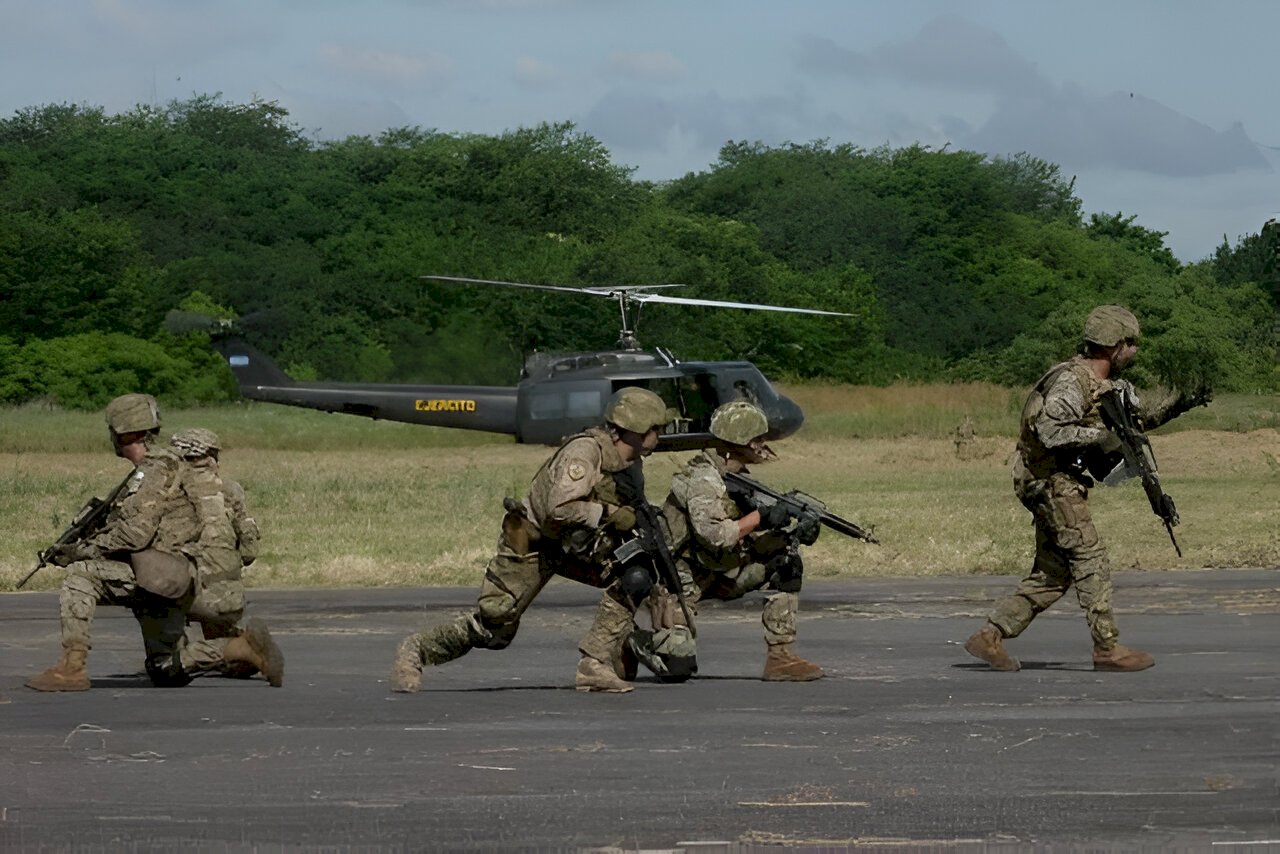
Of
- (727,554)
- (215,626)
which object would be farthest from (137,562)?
(727,554)

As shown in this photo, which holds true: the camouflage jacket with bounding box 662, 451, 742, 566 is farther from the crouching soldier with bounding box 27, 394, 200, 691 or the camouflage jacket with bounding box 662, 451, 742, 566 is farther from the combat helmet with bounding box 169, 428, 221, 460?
the combat helmet with bounding box 169, 428, 221, 460

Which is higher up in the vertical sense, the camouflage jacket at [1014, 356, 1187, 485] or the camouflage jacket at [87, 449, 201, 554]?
the camouflage jacket at [1014, 356, 1187, 485]

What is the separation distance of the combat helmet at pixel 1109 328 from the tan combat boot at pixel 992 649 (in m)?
1.63

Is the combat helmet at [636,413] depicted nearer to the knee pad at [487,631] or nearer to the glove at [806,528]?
the glove at [806,528]

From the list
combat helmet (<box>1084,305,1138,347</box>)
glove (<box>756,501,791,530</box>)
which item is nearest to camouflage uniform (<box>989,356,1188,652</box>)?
combat helmet (<box>1084,305,1138,347</box>)

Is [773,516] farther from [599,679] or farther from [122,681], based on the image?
[122,681]

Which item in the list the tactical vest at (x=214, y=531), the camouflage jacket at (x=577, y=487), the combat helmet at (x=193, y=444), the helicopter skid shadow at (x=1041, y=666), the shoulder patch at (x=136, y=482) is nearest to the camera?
the camouflage jacket at (x=577, y=487)

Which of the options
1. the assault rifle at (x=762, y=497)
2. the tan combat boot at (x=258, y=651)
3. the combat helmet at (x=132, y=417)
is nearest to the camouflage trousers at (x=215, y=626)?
the tan combat boot at (x=258, y=651)

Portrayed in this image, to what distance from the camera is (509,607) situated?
1035 centimetres

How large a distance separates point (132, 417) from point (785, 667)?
11.9 ft

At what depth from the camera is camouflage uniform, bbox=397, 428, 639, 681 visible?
33.5 ft

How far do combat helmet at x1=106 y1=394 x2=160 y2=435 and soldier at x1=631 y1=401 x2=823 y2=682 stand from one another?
2.74 meters

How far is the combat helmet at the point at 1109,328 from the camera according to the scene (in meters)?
11.4

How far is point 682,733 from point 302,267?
4450cm
